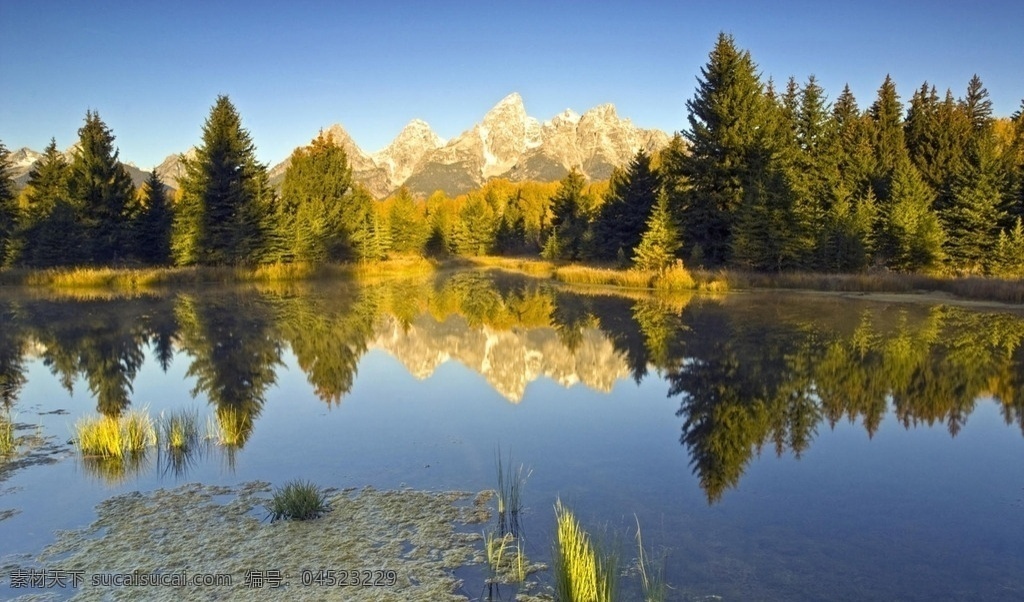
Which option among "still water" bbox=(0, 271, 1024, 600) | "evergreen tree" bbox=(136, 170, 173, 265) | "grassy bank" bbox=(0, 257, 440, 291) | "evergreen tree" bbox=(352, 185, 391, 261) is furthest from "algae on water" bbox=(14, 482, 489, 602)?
"evergreen tree" bbox=(352, 185, 391, 261)

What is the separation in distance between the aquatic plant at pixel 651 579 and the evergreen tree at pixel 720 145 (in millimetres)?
31136

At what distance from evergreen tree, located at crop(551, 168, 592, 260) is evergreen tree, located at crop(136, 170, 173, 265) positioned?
98.5ft

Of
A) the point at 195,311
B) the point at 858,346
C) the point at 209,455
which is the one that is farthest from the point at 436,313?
the point at 209,455

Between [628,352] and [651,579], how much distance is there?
1181 centimetres

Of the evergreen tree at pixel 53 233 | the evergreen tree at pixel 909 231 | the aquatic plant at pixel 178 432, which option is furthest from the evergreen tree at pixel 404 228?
the aquatic plant at pixel 178 432

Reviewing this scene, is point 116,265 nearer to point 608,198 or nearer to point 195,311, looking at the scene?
point 195,311

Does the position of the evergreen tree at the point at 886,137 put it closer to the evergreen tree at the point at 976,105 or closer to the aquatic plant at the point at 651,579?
the evergreen tree at the point at 976,105

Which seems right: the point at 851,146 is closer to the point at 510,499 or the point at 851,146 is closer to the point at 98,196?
the point at 510,499

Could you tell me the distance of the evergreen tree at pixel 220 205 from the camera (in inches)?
1657

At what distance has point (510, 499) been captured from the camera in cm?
693

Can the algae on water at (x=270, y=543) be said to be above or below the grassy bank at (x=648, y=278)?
below

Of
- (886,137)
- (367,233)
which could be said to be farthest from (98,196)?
(886,137)

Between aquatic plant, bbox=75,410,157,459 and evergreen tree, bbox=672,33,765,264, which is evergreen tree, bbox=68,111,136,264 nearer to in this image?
evergreen tree, bbox=672,33,765,264

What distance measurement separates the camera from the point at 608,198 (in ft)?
168
